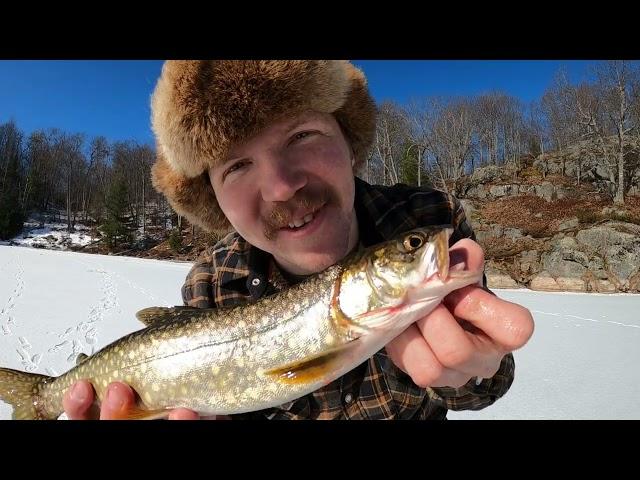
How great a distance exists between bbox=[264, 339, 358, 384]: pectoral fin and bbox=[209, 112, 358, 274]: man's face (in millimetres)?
860

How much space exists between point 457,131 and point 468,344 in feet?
133

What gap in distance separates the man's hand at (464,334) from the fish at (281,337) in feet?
0.20

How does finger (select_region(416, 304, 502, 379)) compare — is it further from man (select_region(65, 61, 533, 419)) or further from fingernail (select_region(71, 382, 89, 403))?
fingernail (select_region(71, 382, 89, 403))

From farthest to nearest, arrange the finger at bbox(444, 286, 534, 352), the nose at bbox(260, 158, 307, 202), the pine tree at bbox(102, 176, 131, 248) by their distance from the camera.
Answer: the pine tree at bbox(102, 176, 131, 248) → the nose at bbox(260, 158, 307, 202) → the finger at bbox(444, 286, 534, 352)

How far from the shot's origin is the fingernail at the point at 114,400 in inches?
83.5

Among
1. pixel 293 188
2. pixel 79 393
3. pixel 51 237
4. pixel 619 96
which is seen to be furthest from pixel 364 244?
pixel 51 237

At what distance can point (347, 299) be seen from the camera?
6.05ft

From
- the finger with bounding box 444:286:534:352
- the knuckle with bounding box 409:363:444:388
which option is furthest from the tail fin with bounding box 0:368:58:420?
the finger with bounding box 444:286:534:352

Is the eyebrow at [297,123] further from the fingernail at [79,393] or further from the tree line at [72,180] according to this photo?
the tree line at [72,180]

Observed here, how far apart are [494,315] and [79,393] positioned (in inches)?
83.8

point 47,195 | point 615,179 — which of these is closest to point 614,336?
point 615,179

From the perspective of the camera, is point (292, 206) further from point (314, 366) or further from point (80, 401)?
point (80, 401)

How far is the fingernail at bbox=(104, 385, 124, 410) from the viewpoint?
2121 mm
